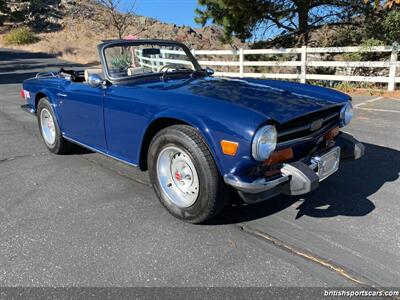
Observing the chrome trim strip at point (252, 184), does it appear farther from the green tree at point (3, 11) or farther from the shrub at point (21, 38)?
the green tree at point (3, 11)

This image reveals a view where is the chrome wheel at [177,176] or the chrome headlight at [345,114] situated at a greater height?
the chrome headlight at [345,114]

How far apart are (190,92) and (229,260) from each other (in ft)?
4.79

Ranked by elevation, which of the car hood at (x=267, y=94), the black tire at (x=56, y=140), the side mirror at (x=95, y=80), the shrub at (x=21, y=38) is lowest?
the black tire at (x=56, y=140)

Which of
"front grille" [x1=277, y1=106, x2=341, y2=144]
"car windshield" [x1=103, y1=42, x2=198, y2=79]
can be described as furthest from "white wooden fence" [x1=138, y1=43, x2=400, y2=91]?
"front grille" [x1=277, y1=106, x2=341, y2=144]

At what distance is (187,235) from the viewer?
3078mm

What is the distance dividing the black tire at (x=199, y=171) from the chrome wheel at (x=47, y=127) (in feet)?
8.49

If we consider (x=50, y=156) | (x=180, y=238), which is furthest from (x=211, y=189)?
(x=50, y=156)

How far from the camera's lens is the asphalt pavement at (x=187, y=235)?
255 centimetres

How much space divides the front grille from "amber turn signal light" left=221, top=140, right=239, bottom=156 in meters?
0.42

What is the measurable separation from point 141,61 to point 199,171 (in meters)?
1.91

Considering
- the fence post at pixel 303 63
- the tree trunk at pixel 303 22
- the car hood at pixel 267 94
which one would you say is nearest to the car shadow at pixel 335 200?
the car hood at pixel 267 94

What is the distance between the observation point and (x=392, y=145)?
5.23 meters

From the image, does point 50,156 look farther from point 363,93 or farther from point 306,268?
point 363,93

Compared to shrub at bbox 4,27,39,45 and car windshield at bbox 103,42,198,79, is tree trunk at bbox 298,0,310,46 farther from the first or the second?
shrub at bbox 4,27,39,45
